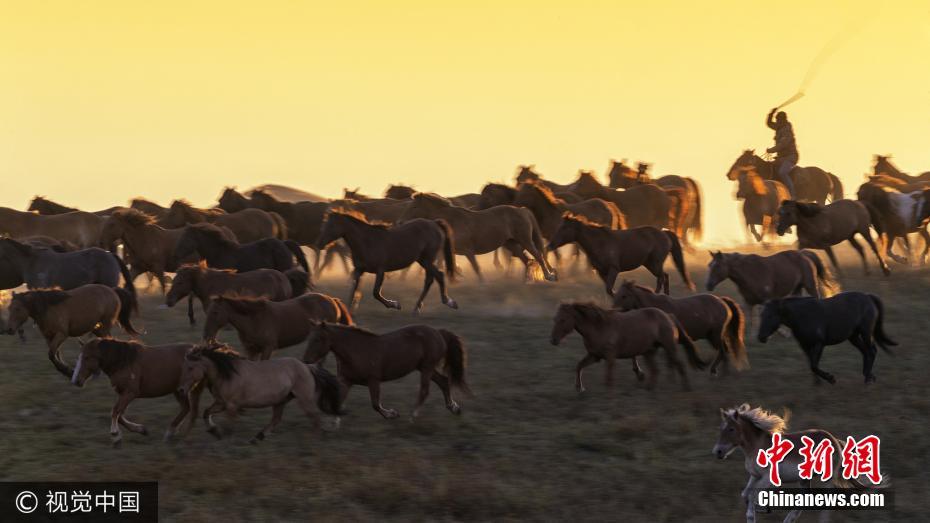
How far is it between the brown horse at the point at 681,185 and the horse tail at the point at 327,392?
15.3 m

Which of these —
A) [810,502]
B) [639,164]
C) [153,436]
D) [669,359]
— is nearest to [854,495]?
[810,502]

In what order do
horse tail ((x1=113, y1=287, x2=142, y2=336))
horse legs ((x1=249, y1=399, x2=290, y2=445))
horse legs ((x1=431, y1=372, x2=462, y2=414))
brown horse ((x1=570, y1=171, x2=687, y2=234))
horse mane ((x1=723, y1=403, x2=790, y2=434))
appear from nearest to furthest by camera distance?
1. horse mane ((x1=723, y1=403, x2=790, y2=434))
2. horse legs ((x1=249, y1=399, x2=290, y2=445))
3. horse legs ((x1=431, y1=372, x2=462, y2=414))
4. horse tail ((x1=113, y1=287, x2=142, y2=336))
5. brown horse ((x1=570, y1=171, x2=687, y2=234))

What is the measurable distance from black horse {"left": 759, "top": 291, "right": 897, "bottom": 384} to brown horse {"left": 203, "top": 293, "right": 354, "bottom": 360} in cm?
512

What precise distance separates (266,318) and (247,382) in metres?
2.20

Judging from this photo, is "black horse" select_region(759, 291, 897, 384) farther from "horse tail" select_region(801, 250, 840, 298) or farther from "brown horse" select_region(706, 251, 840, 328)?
"horse tail" select_region(801, 250, 840, 298)

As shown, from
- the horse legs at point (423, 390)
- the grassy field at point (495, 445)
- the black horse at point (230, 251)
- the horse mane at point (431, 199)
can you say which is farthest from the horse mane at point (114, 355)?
the horse mane at point (431, 199)

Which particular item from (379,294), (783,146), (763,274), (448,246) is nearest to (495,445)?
(379,294)

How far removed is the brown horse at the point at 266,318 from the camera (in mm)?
15133

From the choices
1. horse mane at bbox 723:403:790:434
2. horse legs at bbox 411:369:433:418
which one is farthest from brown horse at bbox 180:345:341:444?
horse mane at bbox 723:403:790:434

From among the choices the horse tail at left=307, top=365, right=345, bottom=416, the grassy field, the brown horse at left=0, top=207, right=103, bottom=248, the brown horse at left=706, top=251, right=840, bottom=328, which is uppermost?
the brown horse at left=706, top=251, right=840, bottom=328

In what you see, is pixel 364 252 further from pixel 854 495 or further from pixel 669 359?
pixel 854 495

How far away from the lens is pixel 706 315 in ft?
55.0

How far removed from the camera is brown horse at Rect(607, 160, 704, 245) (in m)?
28.5

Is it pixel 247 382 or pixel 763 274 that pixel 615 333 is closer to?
pixel 763 274
